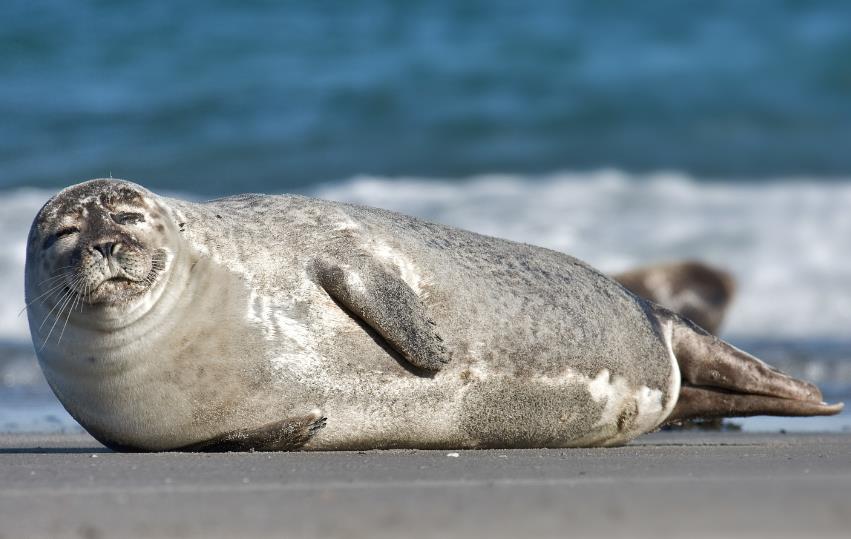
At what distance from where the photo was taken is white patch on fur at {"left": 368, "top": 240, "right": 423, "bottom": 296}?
16.3 feet

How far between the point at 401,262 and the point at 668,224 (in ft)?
32.1

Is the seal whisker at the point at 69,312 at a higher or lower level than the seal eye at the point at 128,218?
lower

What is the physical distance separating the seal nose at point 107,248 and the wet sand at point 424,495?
0.68m

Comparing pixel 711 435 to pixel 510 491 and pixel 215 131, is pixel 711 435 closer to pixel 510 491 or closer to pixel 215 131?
pixel 510 491

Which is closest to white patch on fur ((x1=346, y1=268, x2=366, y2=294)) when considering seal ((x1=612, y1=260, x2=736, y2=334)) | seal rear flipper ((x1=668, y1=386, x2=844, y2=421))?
seal rear flipper ((x1=668, y1=386, x2=844, y2=421))

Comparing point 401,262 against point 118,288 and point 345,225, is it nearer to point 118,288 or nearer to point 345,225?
point 345,225

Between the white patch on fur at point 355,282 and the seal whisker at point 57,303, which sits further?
the white patch on fur at point 355,282

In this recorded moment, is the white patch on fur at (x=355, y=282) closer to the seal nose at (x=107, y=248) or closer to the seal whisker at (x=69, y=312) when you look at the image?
the seal nose at (x=107, y=248)

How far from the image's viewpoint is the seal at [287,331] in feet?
15.0

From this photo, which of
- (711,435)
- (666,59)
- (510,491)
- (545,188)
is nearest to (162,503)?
(510,491)

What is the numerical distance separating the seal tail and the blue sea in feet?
22.1

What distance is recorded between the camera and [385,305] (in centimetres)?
472

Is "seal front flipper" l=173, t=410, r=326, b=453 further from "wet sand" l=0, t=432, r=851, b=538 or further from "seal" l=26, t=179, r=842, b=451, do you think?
"wet sand" l=0, t=432, r=851, b=538

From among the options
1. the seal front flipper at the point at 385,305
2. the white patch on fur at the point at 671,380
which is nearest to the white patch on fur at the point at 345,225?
the seal front flipper at the point at 385,305
